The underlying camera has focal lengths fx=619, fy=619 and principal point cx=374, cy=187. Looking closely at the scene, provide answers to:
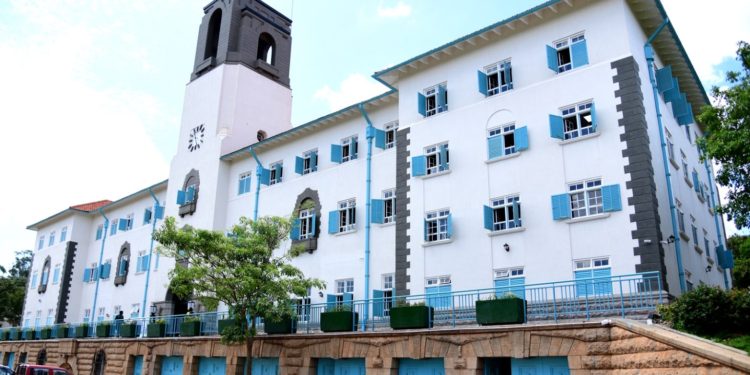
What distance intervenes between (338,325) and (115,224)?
3222cm

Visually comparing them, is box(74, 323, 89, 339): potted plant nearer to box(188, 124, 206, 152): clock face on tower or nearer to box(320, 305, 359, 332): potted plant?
box(188, 124, 206, 152): clock face on tower

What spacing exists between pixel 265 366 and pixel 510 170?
12150 mm

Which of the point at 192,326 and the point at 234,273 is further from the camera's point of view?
the point at 192,326

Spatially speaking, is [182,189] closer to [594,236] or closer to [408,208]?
[408,208]

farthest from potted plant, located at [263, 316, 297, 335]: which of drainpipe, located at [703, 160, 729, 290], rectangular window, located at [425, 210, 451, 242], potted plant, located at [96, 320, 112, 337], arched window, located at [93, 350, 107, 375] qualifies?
drainpipe, located at [703, 160, 729, 290]

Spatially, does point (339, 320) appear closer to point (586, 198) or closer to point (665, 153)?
point (586, 198)

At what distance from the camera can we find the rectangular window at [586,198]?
20536 mm

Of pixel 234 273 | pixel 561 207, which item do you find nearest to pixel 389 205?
pixel 234 273

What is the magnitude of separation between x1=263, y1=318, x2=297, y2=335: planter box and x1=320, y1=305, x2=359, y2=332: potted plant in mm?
1843

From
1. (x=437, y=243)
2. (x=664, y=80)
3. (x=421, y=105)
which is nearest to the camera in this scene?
(x=664, y=80)

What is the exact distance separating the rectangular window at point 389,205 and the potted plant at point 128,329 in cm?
1499

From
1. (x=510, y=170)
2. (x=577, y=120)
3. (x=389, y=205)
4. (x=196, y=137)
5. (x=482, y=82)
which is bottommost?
(x=389, y=205)

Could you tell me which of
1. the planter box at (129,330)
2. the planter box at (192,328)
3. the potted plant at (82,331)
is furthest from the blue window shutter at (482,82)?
the potted plant at (82,331)

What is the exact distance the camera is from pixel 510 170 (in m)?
22.8
